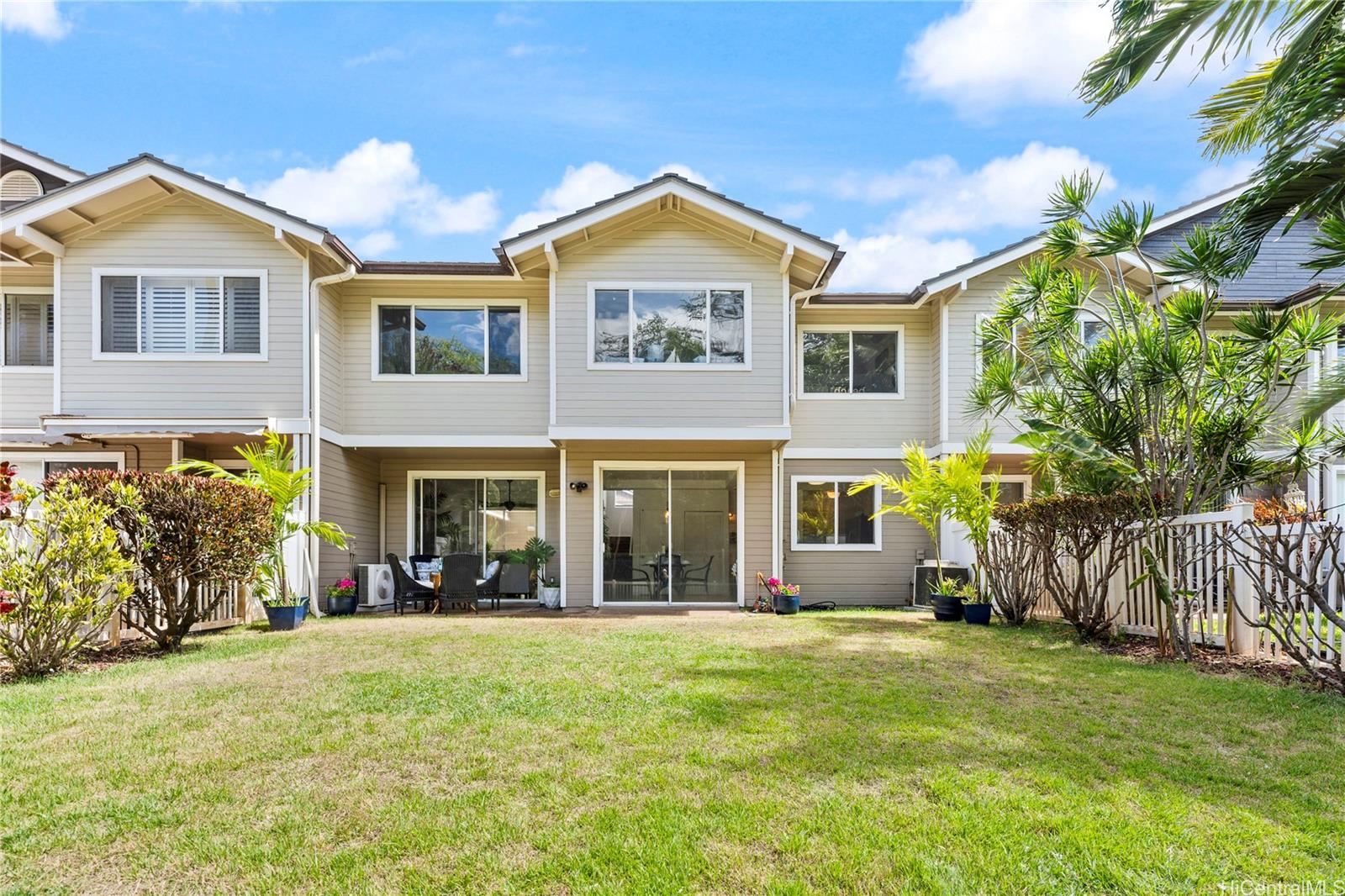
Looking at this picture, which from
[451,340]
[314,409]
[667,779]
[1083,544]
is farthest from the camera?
[451,340]

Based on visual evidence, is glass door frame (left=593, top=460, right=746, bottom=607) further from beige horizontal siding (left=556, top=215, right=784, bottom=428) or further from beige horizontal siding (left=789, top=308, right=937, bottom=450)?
beige horizontal siding (left=789, top=308, right=937, bottom=450)

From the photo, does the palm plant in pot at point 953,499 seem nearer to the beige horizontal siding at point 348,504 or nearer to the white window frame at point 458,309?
the white window frame at point 458,309

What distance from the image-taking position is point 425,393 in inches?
557

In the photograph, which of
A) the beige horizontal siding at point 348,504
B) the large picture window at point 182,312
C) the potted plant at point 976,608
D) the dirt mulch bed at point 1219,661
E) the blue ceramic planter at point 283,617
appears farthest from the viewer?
the beige horizontal siding at point 348,504

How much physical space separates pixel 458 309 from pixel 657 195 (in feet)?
13.4

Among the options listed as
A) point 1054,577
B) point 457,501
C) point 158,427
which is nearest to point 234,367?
point 158,427

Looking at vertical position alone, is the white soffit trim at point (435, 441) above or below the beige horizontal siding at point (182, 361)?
below

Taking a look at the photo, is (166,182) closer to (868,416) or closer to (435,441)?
(435,441)

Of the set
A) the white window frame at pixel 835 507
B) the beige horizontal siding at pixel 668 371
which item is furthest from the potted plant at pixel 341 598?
the white window frame at pixel 835 507

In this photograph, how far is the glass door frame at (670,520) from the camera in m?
14.3

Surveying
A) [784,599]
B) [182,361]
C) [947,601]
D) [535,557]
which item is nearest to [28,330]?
[182,361]

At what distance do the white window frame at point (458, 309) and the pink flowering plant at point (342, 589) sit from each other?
3497 mm

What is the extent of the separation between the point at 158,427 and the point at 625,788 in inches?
447

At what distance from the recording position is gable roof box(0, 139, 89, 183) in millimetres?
16156
